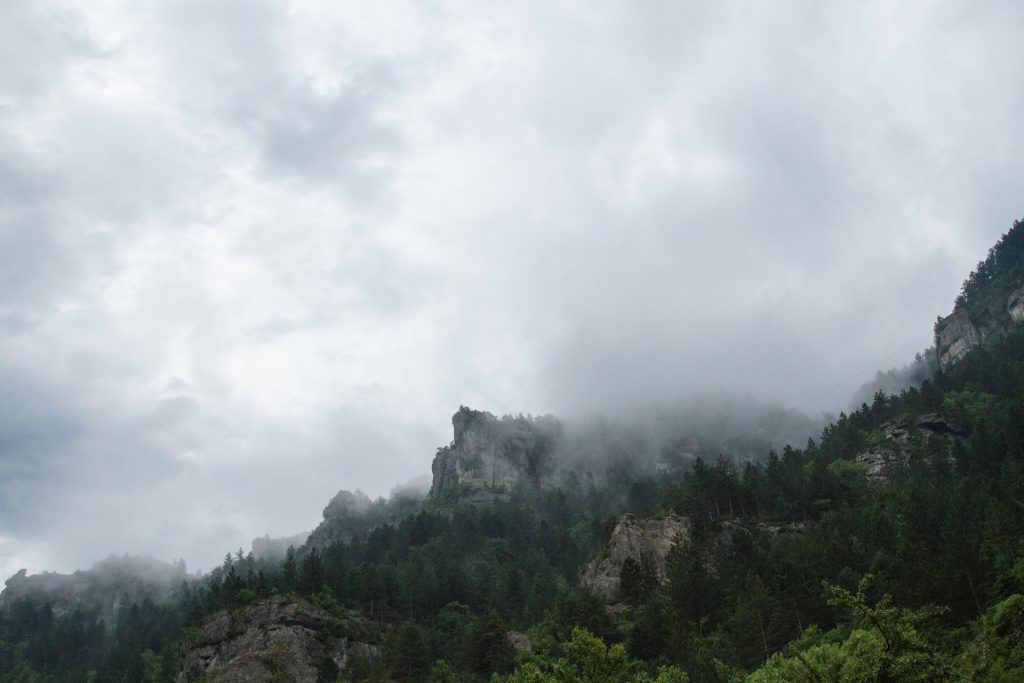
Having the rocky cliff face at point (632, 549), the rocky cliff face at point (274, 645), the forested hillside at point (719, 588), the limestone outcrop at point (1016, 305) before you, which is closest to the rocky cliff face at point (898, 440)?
the forested hillside at point (719, 588)

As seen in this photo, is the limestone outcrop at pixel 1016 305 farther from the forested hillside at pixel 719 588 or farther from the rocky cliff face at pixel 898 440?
the rocky cliff face at pixel 898 440

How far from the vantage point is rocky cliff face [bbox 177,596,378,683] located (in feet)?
298

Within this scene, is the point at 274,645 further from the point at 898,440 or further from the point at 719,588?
the point at 898,440

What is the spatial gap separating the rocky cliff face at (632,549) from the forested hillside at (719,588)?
23.0 inches

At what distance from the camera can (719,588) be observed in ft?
282

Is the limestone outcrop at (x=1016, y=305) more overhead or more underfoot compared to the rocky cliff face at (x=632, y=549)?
more overhead

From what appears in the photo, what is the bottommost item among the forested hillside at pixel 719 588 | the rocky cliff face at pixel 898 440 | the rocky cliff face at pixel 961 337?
the forested hillside at pixel 719 588

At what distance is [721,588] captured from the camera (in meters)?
85.7

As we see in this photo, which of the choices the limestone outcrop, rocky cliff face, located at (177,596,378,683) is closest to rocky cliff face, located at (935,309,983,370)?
the limestone outcrop

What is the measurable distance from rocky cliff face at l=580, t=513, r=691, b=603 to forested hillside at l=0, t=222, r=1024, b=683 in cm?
58

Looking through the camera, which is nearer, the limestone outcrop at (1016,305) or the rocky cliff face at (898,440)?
the rocky cliff face at (898,440)

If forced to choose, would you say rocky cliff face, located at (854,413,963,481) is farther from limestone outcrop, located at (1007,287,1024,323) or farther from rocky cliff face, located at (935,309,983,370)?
rocky cliff face, located at (935,309,983,370)

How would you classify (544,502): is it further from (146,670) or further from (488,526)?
(146,670)

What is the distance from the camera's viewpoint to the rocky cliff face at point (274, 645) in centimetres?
9075
